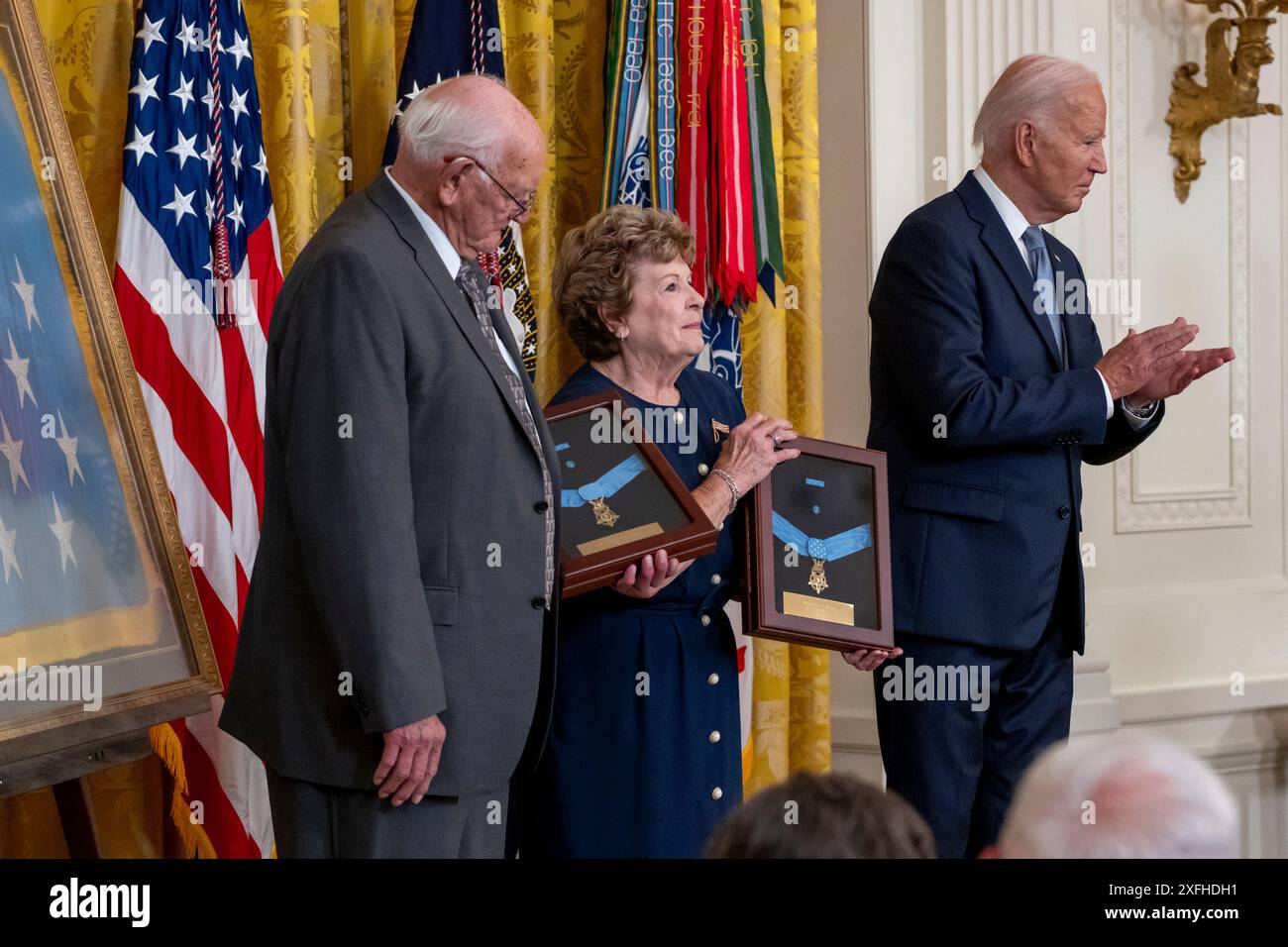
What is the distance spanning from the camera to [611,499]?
8.98ft

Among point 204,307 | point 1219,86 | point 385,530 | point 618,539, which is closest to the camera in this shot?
point 385,530

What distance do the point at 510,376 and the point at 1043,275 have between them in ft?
4.14

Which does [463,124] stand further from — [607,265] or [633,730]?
→ [633,730]

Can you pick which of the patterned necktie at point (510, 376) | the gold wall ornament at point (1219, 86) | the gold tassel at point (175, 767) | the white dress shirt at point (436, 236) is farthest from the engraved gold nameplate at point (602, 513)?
the gold wall ornament at point (1219, 86)

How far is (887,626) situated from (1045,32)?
2368 mm

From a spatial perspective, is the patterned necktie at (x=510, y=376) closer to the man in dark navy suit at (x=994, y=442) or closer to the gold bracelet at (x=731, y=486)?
the gold bracelet at (x=731, y=486)

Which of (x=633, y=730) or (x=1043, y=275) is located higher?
(x=1043, y=275)

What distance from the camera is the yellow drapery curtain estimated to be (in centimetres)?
322

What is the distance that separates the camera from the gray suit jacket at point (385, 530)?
219 cm

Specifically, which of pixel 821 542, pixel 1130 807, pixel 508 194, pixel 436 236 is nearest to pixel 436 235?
pixel 436 236

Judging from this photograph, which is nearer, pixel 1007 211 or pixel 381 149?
pixel 1007 211
